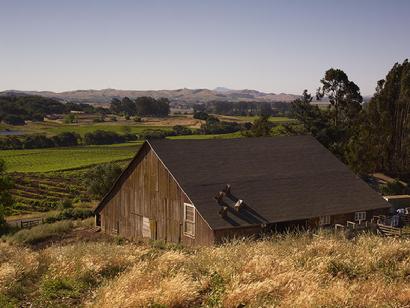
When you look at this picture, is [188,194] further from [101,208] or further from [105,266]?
[105,266]

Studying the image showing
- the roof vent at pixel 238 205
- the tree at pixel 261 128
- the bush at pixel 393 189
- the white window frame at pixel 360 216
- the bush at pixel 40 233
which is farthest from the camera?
the tree at pixel 261 128

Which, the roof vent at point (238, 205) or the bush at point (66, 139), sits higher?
the roof vent at point (238, 205)

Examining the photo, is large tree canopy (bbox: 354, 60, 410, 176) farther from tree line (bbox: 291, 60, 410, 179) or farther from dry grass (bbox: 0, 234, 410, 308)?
dry grass (bbox: 0, 234, 410, 308)

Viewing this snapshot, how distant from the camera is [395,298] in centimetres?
835

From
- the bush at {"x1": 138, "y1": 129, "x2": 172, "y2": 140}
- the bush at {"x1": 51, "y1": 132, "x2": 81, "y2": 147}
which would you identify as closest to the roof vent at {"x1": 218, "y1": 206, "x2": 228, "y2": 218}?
the bush at {"x1": 138, "y1": 129, "x2": 172, "y2": 140}

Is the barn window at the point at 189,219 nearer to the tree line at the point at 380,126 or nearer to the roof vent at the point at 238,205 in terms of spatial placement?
the roof vent at the point at 238,205

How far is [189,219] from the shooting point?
26.7 meters

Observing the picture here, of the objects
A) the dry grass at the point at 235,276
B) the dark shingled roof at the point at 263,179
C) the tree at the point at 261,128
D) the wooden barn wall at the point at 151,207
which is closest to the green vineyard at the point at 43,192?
the tree at the point at 261,128

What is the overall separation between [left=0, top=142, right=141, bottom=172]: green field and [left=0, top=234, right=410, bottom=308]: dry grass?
73.1 meters

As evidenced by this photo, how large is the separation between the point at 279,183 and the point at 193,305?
20.9 meters

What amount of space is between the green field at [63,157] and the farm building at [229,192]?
2142 inches

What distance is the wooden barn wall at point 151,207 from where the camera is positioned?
27188 millimetres

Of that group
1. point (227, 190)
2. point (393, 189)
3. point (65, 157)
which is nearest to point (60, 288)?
point (227, 190)

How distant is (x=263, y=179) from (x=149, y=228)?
7.78 meters
